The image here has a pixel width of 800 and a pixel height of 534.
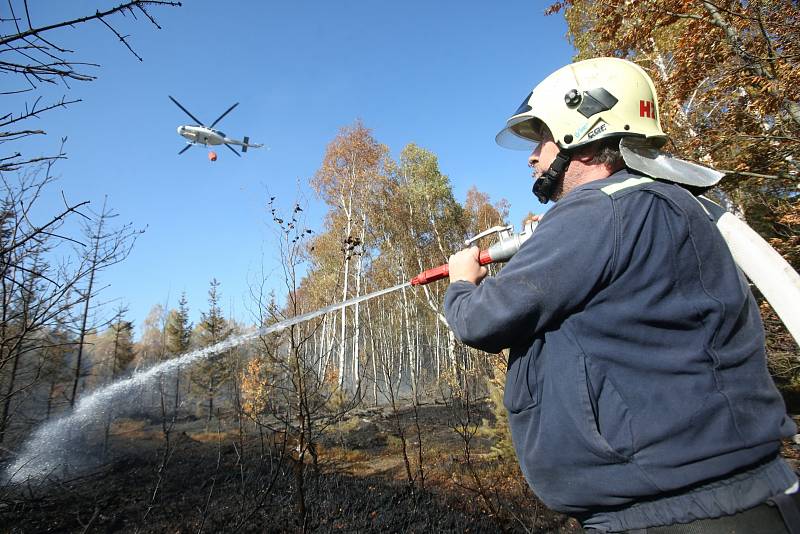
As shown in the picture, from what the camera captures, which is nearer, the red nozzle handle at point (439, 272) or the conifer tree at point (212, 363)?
the red nozzle handle at point (439, 272)

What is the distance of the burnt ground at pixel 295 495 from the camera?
20.1 feet

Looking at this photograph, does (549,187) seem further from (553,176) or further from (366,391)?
(366,391)

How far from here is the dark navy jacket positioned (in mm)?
1008

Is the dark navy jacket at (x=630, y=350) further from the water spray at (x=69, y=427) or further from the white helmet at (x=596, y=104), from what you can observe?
the water spray at (x=69, y=427)

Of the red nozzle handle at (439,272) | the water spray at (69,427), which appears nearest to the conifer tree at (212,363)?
the water spray at (69,427)

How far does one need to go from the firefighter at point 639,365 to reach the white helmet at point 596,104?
216 mm

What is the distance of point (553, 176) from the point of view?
154cm

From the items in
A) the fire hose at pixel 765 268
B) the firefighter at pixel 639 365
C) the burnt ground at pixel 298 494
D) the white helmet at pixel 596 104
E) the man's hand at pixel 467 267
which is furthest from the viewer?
the burnt ground at pixel 298 494

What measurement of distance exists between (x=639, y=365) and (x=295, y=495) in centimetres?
945

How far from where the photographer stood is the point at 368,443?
1577 cm

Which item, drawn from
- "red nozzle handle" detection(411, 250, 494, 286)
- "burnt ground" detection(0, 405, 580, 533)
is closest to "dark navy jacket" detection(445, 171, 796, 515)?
"red nozzle handle" detection(411, 250, 494, 286)

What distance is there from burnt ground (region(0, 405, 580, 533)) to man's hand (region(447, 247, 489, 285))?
308cm

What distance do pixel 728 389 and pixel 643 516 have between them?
0.41 meters

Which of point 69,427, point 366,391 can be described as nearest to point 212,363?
point 69,427
